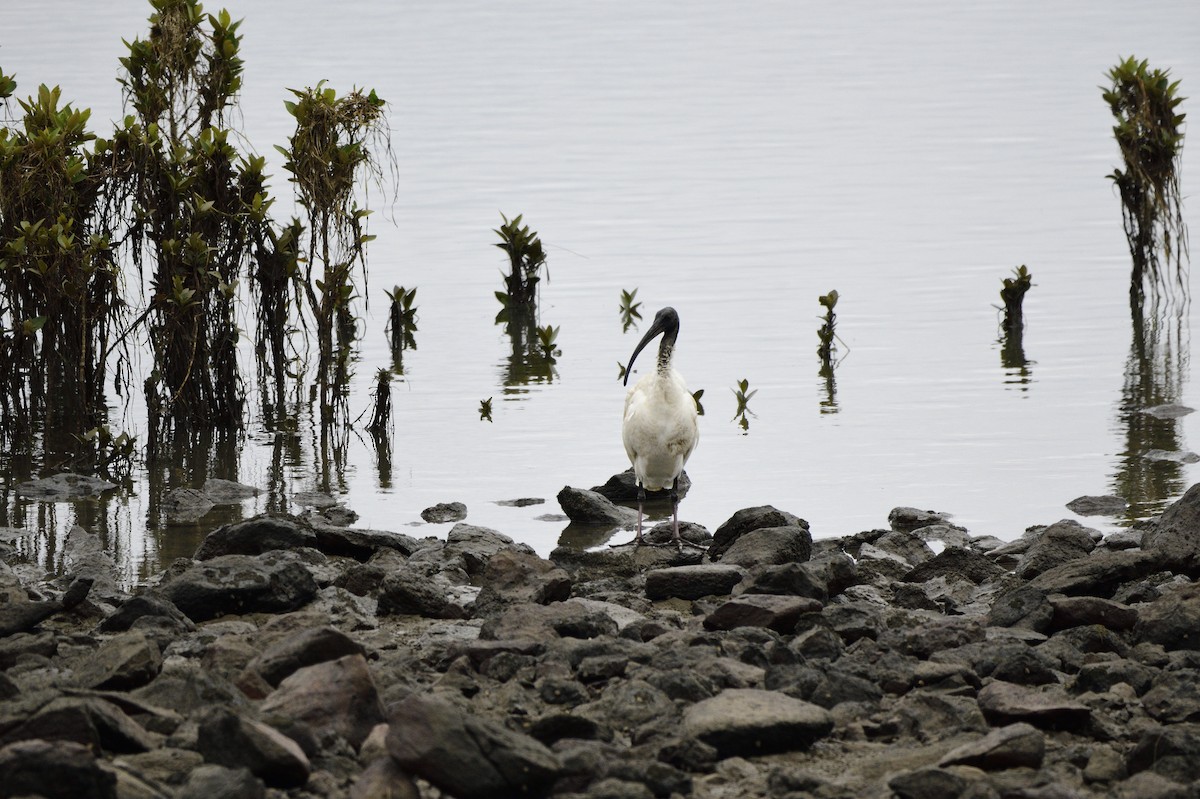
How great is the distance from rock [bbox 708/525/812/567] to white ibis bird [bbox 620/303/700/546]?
99 centimetres

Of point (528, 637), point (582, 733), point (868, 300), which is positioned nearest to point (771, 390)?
point (868, 300)

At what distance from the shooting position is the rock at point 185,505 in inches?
405

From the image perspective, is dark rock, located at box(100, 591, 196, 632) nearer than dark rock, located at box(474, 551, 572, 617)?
Yes

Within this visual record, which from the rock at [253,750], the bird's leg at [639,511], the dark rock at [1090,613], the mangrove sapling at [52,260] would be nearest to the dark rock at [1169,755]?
the dark rock at [1090,613]

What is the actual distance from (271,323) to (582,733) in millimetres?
8071

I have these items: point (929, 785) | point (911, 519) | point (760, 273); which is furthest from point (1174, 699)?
point (760, 273)

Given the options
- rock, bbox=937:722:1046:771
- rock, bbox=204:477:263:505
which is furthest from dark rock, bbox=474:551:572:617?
rock, bbox=204:477:263:505

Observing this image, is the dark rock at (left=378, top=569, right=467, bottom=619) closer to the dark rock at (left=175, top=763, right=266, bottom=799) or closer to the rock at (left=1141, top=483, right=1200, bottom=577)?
the dark rock at (left=175, top=763, right=266, bottom=799)

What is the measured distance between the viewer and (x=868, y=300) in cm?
1792

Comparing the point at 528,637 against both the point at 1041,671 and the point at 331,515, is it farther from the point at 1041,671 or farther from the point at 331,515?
the point at 331,515

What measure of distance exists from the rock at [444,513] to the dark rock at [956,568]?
3.28 meters

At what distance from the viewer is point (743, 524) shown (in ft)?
29.9

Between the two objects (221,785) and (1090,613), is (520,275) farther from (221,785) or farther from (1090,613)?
(221,785)

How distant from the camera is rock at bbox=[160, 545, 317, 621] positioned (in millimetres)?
7367
